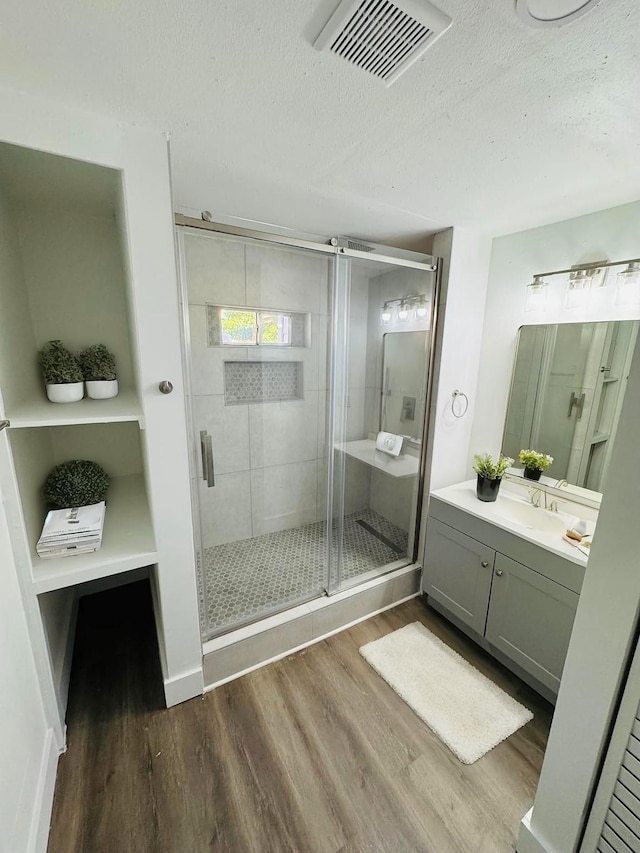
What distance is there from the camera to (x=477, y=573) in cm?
184

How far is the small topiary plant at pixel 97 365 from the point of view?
4.92 feet

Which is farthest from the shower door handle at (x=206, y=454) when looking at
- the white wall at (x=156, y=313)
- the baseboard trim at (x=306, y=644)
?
the baseboard trim at (x=306, y=644)

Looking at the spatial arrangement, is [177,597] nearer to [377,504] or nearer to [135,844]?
[135,844]

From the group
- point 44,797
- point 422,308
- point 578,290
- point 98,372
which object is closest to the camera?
point 44,797

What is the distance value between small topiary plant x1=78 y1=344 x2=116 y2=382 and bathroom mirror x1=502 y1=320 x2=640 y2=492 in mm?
2186

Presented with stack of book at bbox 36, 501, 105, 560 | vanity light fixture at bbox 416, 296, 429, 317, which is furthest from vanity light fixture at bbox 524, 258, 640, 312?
stack of book at bbox 36, 501, 105, 560

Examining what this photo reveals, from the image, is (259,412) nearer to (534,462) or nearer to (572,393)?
(534,462)

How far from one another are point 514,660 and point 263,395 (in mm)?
2114

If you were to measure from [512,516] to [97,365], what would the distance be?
Answer: 2188 mm

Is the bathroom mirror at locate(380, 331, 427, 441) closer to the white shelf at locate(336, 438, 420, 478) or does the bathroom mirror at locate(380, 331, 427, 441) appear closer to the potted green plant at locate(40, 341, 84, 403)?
the white shelf at locate(336, 438, 420, 478)

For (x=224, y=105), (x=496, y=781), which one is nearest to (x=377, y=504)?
(x=496, y=781)

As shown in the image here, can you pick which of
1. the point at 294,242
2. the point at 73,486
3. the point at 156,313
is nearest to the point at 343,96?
the point at 294,242

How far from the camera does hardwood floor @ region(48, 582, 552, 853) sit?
1.15 meters

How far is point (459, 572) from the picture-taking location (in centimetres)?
194
